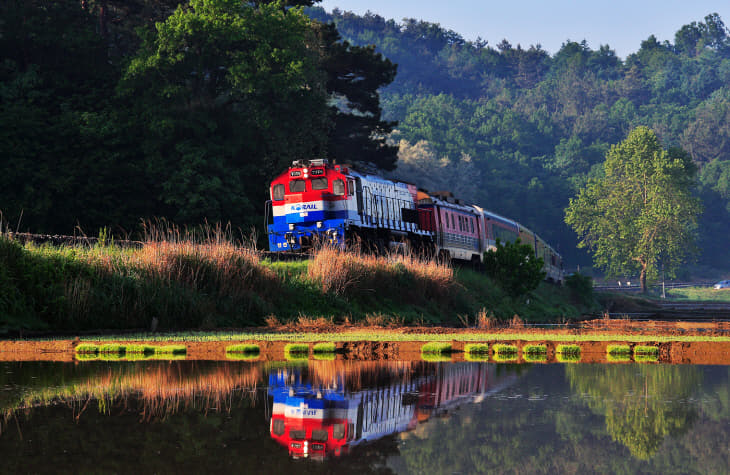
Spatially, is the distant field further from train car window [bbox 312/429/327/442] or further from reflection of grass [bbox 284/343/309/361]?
train car window [bbox 312/429/327/442]

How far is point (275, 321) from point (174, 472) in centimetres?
1536

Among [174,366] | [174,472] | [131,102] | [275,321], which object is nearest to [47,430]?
[174,472]

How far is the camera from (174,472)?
21.1 feet

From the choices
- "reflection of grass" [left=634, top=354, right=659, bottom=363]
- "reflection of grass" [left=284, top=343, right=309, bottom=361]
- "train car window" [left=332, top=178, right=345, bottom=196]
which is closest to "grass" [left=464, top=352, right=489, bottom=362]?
"reflection of grass" [left=634, top=354, right=659, bottom=363]

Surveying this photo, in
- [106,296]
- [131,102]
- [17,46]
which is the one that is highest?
[17,46]

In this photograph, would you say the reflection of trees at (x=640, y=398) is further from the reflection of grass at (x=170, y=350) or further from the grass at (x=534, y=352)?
the reflection of grass at (x=170, y=350)

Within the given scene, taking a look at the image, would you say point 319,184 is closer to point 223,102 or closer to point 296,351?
point 223,102

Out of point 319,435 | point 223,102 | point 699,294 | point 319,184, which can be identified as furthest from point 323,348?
point 699,294

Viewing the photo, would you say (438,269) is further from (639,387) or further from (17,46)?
(17,46)

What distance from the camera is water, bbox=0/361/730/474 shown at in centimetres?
677

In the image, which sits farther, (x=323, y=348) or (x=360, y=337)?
(x=360, y=337)

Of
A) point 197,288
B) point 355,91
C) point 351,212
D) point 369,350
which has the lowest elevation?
point 369,350

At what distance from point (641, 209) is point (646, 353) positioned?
323ft

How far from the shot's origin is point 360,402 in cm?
969
